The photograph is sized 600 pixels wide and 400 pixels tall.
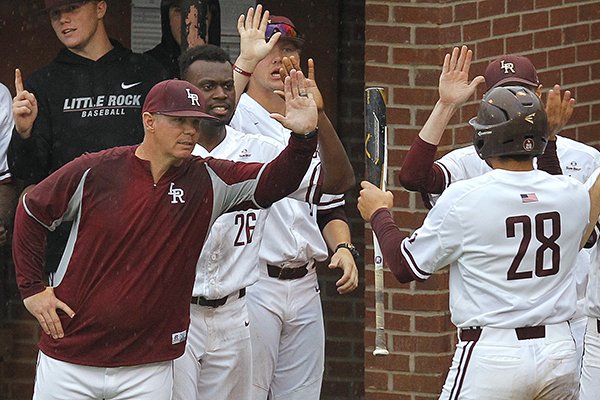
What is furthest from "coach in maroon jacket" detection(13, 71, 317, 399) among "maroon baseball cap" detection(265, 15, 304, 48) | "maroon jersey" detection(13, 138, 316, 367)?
"maroon baseball cap" detection(265, 15, 304, 48)

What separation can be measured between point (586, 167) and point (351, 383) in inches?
105

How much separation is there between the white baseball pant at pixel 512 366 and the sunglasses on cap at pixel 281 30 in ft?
7.27

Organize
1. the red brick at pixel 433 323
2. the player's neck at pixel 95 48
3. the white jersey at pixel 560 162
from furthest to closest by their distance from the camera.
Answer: the red brick at pixel 433 323
the player's neck at pixel 95 48
the white jersey at pixel 560 162

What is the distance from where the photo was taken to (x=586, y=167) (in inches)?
276

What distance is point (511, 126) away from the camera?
18.7 ft

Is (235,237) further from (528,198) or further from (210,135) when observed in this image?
(528,198)

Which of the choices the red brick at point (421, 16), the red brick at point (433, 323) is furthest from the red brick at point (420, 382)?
the red brick at point (421, 16)

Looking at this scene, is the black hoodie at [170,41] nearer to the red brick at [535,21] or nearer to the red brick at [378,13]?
the red brick at [378,13]

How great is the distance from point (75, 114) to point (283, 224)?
3.62ft

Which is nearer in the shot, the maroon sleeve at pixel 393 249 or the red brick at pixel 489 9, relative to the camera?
the maroon sleeve at pixel 393 249

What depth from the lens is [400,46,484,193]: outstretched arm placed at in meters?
6.41

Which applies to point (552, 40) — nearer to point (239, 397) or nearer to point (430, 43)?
point (430, 43)

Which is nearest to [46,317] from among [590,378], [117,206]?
[117,206]

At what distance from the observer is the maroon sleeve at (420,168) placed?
646 centimetres
